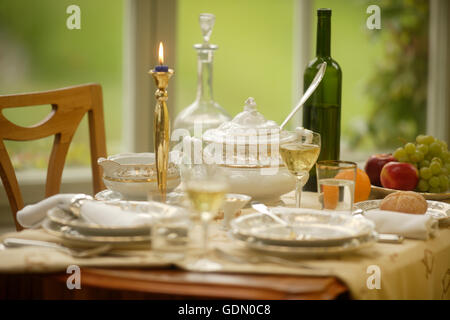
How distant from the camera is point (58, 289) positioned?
1.06m

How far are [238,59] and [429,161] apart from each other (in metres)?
1.46

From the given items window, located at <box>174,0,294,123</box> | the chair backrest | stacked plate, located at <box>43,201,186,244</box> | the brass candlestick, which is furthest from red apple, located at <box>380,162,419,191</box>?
window, located at <box>174,0,294,123</box>

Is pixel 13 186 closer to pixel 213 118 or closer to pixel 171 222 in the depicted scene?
pixel 213 118

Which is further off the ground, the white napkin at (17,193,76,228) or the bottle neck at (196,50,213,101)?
the bottle neck at (196,50,213,101)

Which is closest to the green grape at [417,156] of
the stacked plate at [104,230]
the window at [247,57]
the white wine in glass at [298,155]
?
the white wine in glass at [298,155]

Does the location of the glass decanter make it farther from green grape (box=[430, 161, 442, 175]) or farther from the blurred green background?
the blurred green background

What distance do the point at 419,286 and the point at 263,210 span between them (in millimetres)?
324

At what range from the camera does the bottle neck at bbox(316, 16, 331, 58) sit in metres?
1.64

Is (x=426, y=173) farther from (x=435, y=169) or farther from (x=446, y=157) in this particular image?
(x=446, y=157)

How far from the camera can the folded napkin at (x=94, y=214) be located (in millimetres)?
1089

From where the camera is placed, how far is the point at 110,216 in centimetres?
111

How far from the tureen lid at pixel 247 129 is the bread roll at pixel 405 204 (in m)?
0.29

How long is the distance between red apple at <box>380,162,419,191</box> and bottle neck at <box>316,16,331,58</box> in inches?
13.6

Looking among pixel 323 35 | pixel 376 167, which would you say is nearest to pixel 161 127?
pixel 323 35
